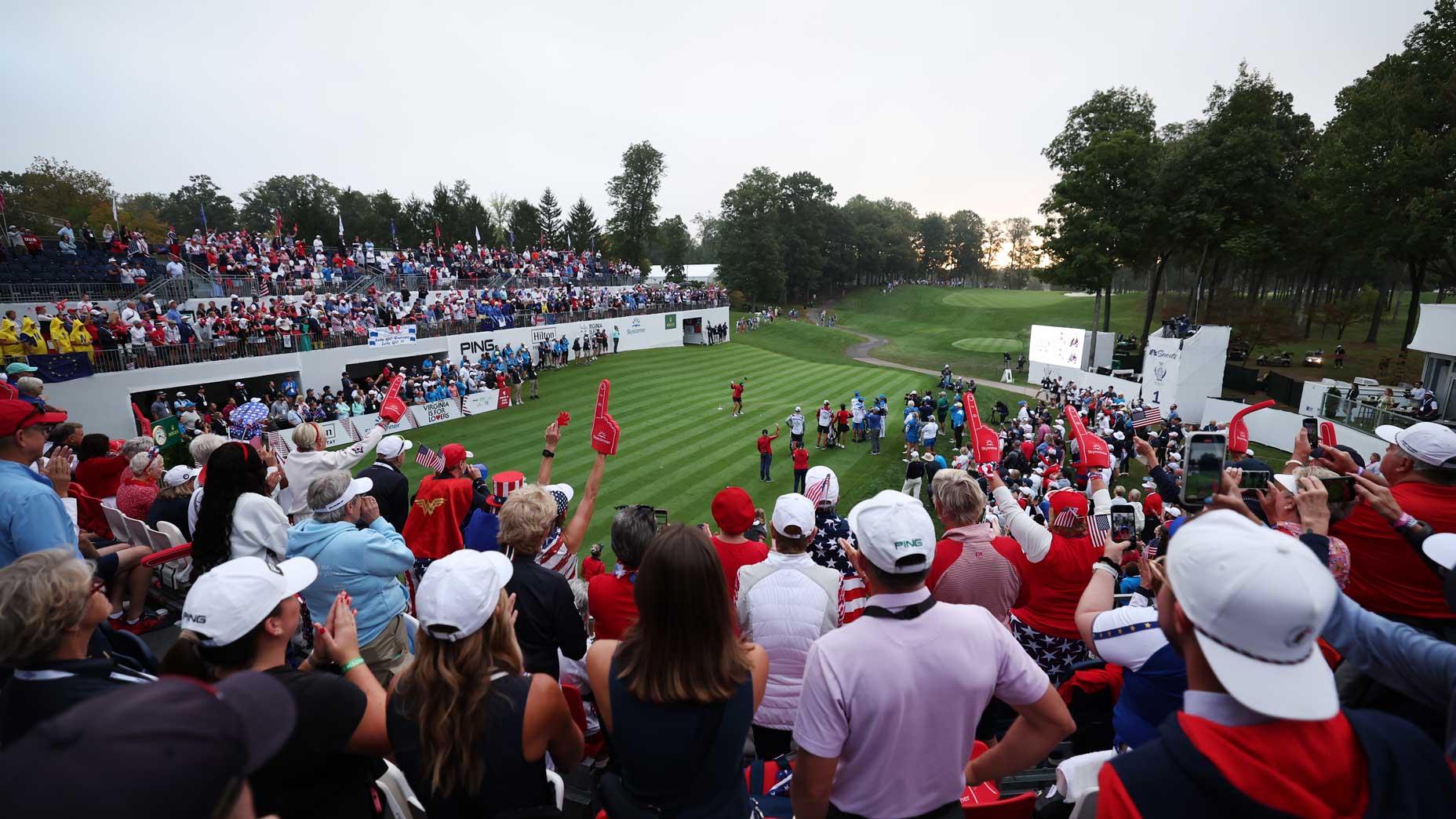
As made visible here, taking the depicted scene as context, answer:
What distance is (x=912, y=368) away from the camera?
40.7 metres

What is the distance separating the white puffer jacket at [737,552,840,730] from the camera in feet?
11.0

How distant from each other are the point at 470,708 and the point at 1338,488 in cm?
443

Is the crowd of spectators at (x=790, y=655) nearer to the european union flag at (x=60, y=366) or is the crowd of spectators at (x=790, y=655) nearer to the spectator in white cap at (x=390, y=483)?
the spectator in white cap at (x=390, y=483)

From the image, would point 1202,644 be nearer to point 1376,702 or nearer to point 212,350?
point 1376,702

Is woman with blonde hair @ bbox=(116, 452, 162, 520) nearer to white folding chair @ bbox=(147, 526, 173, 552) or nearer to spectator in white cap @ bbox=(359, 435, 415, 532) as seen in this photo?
white folding chair @ bbox=(147, 526, 173, 552)

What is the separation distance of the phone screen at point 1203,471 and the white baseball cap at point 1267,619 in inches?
78.5

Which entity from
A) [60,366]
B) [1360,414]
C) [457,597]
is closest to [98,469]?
[457,597]

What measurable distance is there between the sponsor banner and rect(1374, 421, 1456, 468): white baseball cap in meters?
27.0

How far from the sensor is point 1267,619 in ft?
4.57

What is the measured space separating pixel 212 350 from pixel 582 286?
22.2 meters

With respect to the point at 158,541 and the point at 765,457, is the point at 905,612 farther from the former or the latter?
the point at 765,457

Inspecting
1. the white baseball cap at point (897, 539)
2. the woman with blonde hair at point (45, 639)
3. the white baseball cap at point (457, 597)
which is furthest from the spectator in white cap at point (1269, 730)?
the woman with blonde hair at point (45, 639)

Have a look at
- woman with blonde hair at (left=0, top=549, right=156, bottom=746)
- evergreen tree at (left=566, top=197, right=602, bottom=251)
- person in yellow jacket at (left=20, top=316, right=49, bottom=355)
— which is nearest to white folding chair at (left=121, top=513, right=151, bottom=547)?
woman with blonde hair at (left=0, top=549, right=156, bottom=746)

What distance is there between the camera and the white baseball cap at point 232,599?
2102mm
